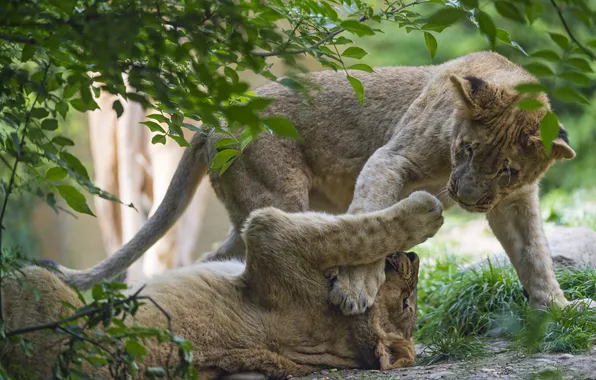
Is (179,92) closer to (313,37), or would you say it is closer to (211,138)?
(313,37)

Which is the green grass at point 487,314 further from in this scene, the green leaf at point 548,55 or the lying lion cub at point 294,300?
the green leaf at point 548,55

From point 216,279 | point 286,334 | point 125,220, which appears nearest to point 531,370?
point 286,334

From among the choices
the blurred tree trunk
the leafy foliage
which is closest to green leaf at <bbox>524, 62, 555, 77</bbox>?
the leafy foliage

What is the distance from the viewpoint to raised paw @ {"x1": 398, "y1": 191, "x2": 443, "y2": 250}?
422 cm

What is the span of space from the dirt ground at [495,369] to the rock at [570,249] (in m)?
1.68

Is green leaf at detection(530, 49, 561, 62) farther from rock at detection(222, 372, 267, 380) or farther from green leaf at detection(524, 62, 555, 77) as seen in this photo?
rock at detection(222, 372, 267, 380)

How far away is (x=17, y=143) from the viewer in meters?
2.84

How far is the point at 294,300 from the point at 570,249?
294 cm

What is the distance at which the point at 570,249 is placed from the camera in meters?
6.08

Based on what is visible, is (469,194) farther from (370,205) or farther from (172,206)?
(172,206)

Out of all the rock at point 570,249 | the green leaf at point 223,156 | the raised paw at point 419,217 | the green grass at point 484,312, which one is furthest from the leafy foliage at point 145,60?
the rock at point 570,249

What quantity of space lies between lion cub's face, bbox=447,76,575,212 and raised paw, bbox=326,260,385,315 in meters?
0.83

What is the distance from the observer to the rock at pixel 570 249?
5.95 meters

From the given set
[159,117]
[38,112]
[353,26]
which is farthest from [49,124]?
[353,26]
